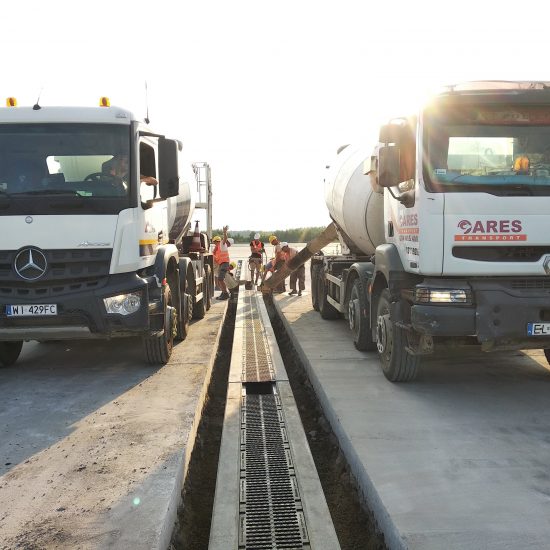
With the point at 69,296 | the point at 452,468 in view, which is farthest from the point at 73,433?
the point at 452,468

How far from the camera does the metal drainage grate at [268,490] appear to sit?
11.0ft

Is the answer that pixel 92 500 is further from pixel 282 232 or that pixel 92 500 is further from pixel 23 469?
pixel 282 232

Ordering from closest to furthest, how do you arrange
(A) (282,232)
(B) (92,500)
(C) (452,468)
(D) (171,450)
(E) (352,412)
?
(B) (92,500) → (C) (452,468) → (D) (171,450) → (E) (352,412) → (A) (282,232)

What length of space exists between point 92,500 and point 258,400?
2.63m

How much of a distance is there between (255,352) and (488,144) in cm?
414

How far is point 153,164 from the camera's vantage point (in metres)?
6.91

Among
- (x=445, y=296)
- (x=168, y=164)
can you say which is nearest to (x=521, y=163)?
(x=445, y=296)

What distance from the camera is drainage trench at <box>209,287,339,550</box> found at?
11.0 ft

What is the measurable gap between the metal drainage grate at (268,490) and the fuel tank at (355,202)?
327cm

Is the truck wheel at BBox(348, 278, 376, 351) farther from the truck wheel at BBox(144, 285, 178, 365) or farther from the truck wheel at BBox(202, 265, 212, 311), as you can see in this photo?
the truck wheel at BBox(202, 265, 212, 311)

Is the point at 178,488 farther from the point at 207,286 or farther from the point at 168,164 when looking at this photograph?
the point at 207,286

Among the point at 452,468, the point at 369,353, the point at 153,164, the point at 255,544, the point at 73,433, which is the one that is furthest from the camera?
the point at 369,353

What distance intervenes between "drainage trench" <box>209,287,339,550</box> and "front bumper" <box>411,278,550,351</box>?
1576 millimetres

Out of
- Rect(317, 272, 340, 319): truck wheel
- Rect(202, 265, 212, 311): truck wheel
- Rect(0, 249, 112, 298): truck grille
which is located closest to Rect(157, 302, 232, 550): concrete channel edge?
Rect(0, 249, 112, 298): truck grille
